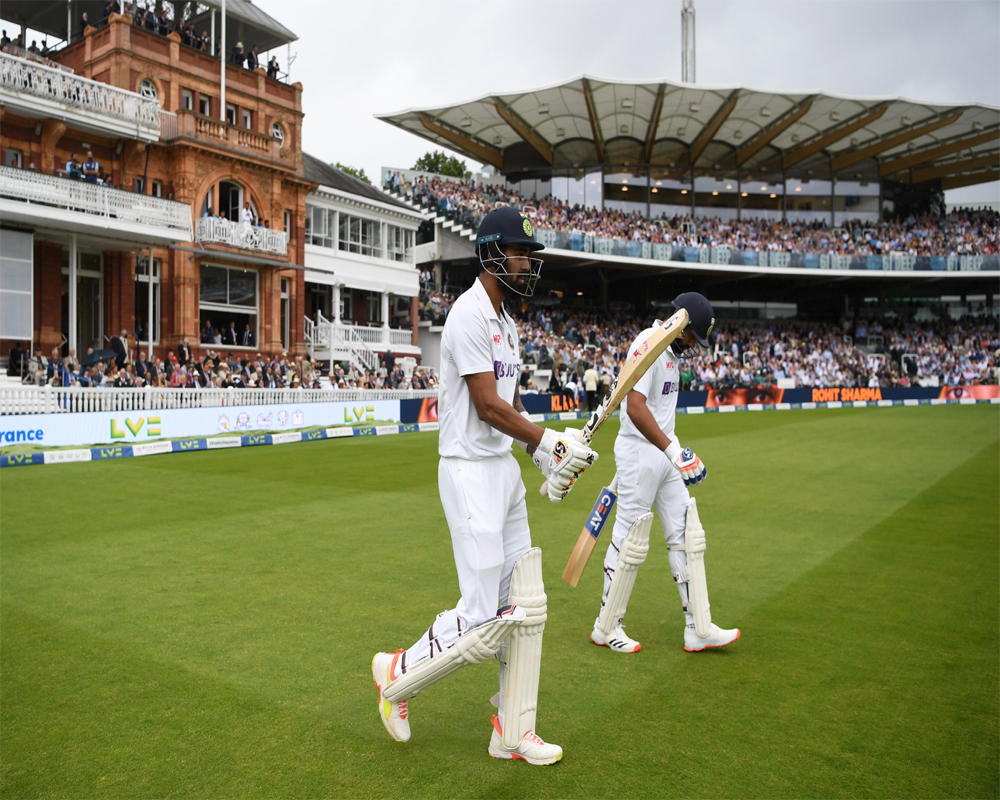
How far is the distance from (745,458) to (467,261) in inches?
1198

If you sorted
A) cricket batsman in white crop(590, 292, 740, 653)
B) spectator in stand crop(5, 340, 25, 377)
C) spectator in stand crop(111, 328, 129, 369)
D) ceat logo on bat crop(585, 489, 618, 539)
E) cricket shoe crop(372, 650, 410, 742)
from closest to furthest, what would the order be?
cricket shoe crop(372, 650, 410, 742)
ceat logo on bat crop(585, 489, 618, 539)
cricket batsman in white crop(590, 292, 740, 653)
spectator in stand crop(5, 340, 25, 377)
spectator in stand crop(111, 328, 129, 369)

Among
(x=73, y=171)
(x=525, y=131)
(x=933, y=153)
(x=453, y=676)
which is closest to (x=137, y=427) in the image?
(x=73, y=171)

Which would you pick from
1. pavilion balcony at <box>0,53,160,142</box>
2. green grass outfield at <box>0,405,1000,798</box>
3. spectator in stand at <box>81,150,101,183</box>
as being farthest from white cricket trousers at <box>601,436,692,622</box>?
pavilion balcony at <box>0,53,160,142</box>

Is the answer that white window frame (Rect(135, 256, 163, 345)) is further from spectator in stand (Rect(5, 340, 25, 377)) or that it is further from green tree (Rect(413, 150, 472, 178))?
green tree (Rect(413, 150, 472, 178))

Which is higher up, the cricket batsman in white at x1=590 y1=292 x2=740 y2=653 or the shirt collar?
the shirt collar

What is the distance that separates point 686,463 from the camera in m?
4.95

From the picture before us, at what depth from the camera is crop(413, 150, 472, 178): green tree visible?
211 ft

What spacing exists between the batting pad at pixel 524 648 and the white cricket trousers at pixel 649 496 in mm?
1597

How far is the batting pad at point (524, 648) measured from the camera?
143 inches

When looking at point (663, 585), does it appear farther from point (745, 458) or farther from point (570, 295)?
point (570, 295)

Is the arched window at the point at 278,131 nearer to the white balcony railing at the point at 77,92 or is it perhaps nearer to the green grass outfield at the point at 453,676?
the white balcony railing at the point at 77,92

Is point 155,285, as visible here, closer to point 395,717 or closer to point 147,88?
point 147,88

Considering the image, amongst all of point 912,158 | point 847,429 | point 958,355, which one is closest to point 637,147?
point 912,158

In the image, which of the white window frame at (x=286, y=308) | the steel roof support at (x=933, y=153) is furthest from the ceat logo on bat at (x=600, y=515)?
the steel roof support at (x=933, y=153)
